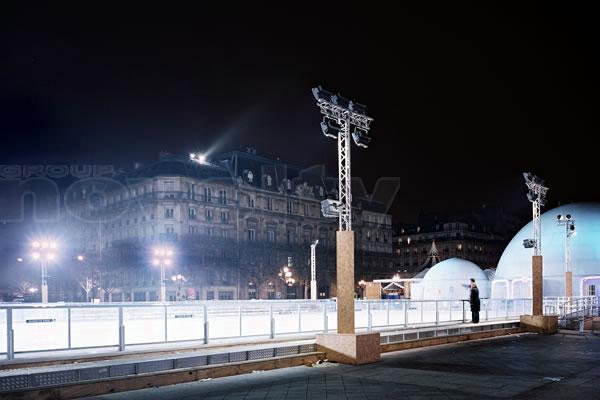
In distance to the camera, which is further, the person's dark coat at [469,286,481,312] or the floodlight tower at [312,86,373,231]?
the person's dark coat at [469,286,481,312]

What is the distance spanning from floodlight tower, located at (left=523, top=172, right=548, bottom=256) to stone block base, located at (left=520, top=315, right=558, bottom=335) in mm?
3253

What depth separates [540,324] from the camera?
27.4 metres

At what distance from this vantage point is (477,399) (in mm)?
10867

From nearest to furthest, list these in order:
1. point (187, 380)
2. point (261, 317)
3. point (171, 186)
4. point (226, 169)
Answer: point (187, 380) → point (261, 317) → point (171, 186) → point (226, 169)

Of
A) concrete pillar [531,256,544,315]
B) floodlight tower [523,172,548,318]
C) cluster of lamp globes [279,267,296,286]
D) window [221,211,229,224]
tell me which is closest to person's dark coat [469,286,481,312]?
floodlight tower [523,172,548,318]

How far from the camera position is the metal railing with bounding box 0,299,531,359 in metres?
15.4

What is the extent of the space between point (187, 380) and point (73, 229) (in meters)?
93.4

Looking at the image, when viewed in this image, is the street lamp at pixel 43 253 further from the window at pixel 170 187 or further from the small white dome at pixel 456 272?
the small white dome at pixel 456 272

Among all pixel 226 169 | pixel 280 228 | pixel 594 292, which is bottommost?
pixel 594 292

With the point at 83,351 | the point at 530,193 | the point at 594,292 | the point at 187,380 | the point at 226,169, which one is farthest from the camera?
the point at 226,169

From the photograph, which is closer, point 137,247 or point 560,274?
point 560,274

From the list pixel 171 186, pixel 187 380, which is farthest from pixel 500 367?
pixel 171 186

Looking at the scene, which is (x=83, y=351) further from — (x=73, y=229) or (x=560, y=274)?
(x=73, y=229)

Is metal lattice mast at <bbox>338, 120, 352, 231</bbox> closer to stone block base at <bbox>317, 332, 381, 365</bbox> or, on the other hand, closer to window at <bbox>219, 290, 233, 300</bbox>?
stone block base at <bbox>317, 332, 381, 365</bbox>
